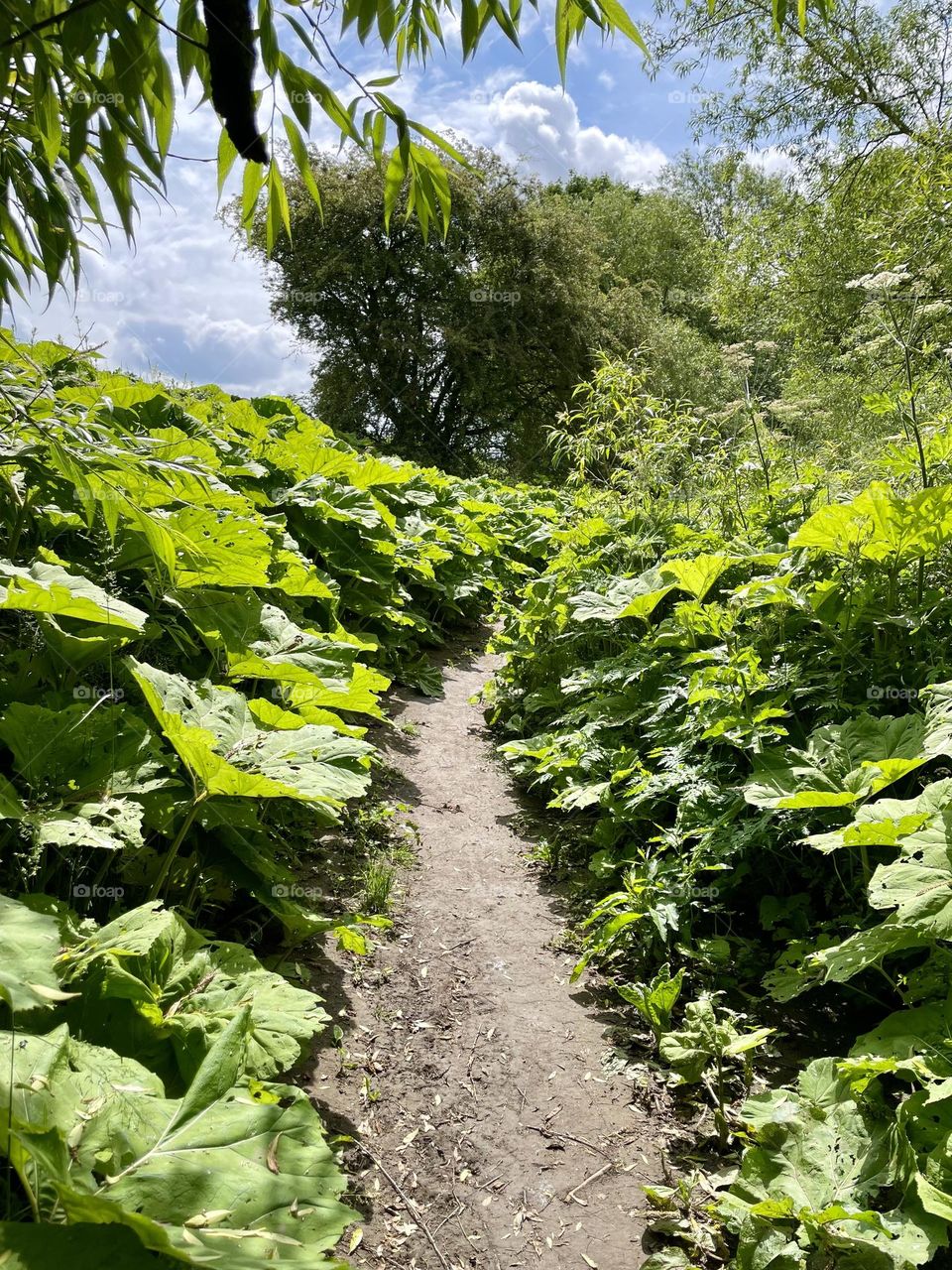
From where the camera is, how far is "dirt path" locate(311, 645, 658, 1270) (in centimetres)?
197

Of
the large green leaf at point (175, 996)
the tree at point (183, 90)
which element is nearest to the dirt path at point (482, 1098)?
the large green leaf at point (175, 996)

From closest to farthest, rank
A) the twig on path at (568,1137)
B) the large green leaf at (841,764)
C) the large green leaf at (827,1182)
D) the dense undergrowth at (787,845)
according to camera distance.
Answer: the large green leaf at (827,1182) < the dense undergrowth at (787,845) < the twig on path at (568,1137) < the large green leaf at (841,764)

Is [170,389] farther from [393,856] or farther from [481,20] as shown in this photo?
[481,20]

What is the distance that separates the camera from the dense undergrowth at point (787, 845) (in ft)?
5.86

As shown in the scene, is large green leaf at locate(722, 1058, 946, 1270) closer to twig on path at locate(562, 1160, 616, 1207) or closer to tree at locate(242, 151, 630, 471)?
twig on path at locate(562, 1160, 616, 1207)

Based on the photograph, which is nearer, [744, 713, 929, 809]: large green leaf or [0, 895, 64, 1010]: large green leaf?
[0, 895, 64, 1010]: large green leaf

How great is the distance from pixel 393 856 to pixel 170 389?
2935 mm

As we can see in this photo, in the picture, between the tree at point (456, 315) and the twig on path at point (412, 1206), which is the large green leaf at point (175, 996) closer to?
the twig on path at point (412, 1206)

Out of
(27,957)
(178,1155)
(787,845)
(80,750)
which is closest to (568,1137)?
(787,845)

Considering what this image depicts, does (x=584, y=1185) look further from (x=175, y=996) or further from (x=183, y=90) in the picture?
(x=183, y=90)

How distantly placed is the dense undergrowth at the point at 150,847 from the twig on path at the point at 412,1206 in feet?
1.00

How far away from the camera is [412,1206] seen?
2023mm

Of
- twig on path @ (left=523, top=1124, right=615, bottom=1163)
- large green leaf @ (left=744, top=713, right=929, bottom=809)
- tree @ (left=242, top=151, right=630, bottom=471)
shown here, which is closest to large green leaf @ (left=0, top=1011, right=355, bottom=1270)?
twig on path @ (left=523, top=1124, right=615, bottom=1163)

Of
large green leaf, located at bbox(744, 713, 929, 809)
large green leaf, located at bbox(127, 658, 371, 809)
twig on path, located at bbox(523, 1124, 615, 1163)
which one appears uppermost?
large green leaf, located at bbox(127, 658, 371, 809)
